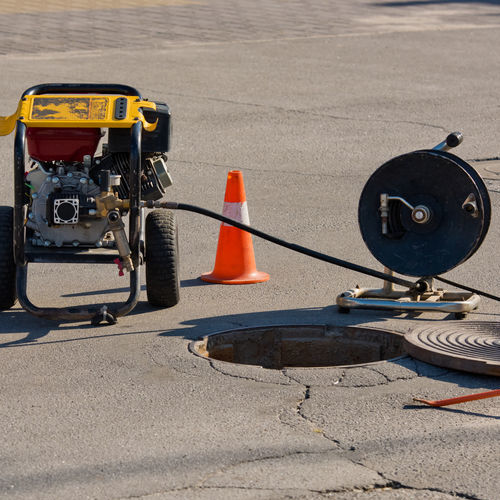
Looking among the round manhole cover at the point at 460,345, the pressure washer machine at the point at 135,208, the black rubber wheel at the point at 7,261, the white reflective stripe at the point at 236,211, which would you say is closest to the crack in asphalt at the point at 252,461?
the round manhole cover at the point at 460,345

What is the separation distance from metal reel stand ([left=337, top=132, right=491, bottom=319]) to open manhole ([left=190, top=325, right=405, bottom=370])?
13.8 inches

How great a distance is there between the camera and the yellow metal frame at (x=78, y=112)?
19.7 feet

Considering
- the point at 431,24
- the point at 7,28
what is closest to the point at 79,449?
the point at 7,28

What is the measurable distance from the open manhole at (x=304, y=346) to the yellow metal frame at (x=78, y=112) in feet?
4.54

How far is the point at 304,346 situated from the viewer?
612 cm

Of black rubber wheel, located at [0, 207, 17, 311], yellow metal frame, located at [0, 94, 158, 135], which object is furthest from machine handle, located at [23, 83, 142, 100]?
black rubber wheel, located at [0, 207, 17, 311]

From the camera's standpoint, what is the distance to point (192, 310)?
257 inches

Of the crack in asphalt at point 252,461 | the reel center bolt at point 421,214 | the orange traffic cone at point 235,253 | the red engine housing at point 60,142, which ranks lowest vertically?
the crack in asphalt at point 252,461

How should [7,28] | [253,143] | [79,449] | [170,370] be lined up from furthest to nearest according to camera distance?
[7,28] < [253,143] < [170,370] < [79,449]

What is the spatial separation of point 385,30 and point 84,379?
14.1m

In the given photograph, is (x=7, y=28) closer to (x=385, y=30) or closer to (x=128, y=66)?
(x=128, y=66)

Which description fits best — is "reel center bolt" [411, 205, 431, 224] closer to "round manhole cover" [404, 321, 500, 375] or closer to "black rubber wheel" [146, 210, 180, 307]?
"round manhole cover" [404, 321, 500, 375]

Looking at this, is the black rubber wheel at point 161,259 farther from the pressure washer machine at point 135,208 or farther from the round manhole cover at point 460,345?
the round manhole cover at point 460,345

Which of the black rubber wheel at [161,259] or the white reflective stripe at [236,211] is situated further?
the white reflective stripe at [236,211]
